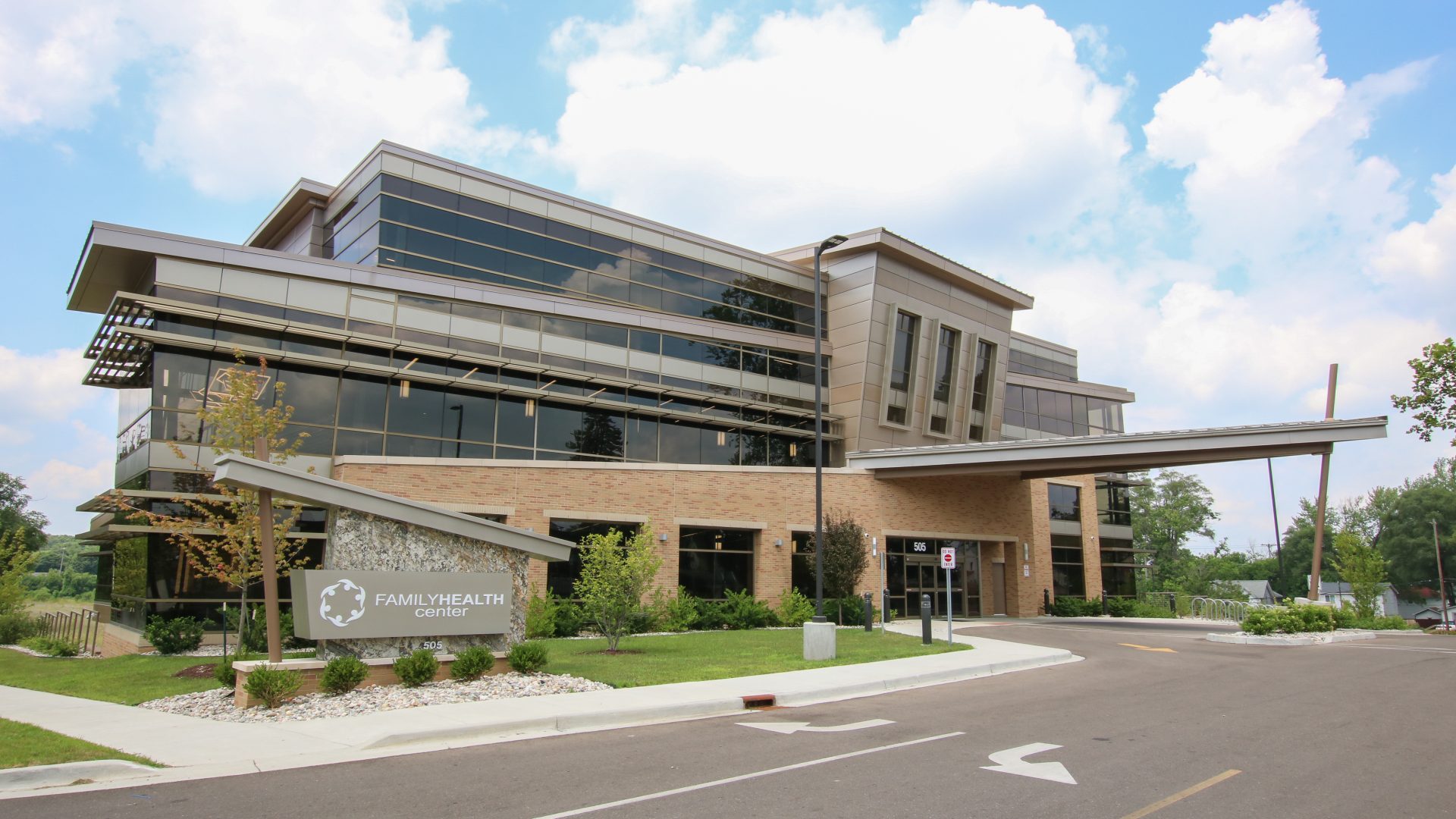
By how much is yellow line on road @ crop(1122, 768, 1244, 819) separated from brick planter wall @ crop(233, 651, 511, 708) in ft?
34.1

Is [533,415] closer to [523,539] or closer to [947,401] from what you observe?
[523,539]

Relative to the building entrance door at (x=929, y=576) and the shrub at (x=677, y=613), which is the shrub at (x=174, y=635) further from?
the building entrance door at (x=929, y=576)

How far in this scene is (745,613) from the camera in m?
27.6

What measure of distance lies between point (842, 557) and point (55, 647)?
23.1m

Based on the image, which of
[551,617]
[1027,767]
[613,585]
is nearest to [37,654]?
[551,617]

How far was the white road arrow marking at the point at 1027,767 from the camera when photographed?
802 centimetres

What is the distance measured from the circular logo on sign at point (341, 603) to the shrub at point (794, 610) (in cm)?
1726

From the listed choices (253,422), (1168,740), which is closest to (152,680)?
(253,422)

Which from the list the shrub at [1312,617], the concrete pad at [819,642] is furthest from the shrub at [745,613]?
the shrub at [1312,617]

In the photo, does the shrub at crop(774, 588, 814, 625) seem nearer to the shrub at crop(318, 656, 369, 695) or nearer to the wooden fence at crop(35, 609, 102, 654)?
the shrub at crop(318, 656, 369, 695)

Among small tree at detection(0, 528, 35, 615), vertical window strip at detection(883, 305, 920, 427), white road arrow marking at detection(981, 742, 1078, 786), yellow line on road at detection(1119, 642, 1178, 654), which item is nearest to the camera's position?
white road arrow marking at detection(981, 742, 1078, 786)

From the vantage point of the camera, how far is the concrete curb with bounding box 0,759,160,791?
8086 millimetres

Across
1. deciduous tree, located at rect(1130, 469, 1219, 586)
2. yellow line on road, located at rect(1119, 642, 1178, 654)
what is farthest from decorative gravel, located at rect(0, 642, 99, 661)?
deciduous tree, located at rect(1130, 469, 1219, 586)

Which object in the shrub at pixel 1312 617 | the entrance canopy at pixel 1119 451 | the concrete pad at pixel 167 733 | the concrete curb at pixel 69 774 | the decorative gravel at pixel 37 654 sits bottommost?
the decorative gravel at pixel 37 654
